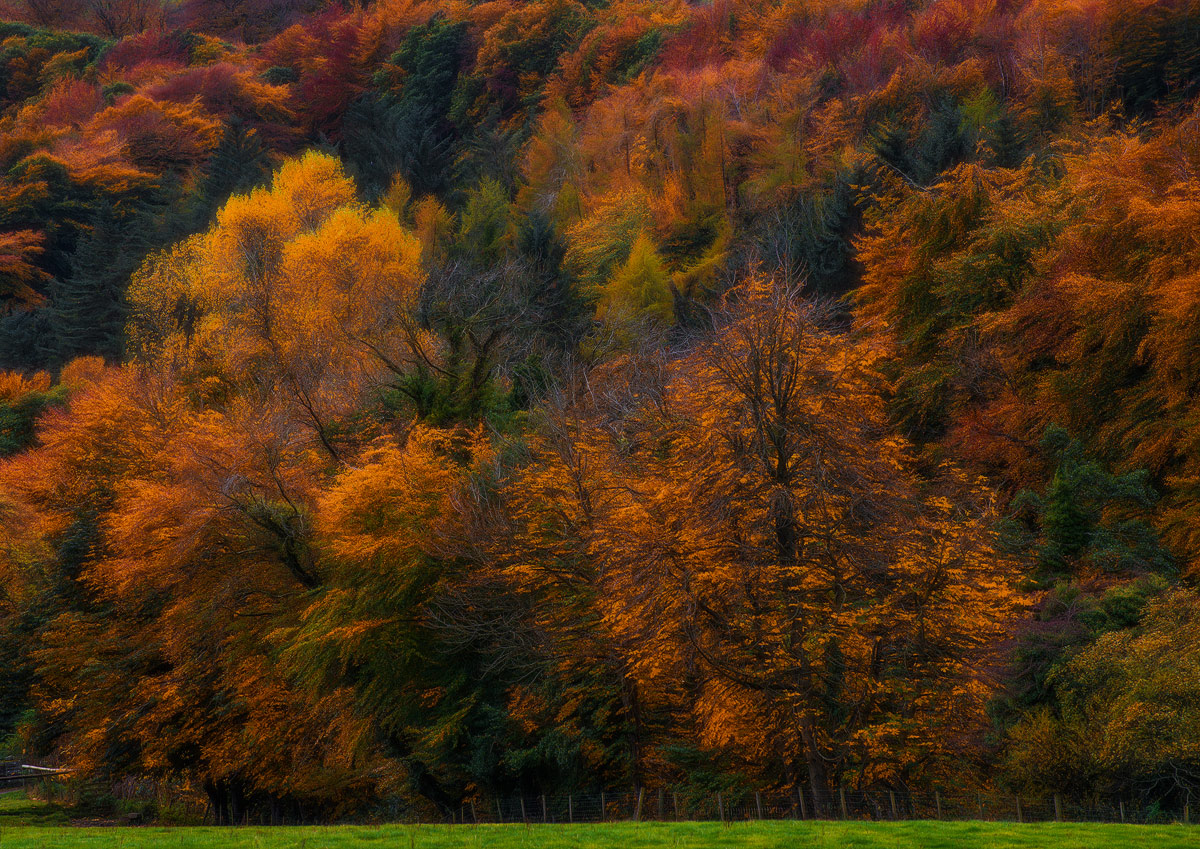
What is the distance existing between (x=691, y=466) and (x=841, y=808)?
276 inches

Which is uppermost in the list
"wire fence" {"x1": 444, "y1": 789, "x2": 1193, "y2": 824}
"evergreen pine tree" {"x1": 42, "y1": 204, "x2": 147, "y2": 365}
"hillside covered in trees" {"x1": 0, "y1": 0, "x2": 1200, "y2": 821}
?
"evergreen pine tree" {"x1": 42, "y1": 204, "x2": 147, "y2": 365}

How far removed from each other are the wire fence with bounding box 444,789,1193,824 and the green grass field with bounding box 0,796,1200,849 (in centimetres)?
222

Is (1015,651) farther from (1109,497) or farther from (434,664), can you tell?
(434,664)

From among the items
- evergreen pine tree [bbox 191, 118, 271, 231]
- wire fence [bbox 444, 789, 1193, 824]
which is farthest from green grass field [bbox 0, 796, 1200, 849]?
evergreen pine tree [bbox 191, 118, 271, 231]

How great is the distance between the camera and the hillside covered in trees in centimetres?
2075

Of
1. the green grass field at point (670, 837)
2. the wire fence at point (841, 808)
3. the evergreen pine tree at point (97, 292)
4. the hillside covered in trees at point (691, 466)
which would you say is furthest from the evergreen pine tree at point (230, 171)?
the green grass field at point (670, 837)

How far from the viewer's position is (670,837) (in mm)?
14945

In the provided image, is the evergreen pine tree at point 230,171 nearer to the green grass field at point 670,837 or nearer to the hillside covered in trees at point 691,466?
the hillside covered in trees at point 691,466

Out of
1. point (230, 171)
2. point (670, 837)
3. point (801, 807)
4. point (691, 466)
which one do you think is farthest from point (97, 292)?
point (670, 837)

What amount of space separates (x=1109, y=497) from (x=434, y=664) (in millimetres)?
17138

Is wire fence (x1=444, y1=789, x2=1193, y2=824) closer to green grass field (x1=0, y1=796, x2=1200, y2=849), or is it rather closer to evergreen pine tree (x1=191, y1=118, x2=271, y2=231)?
green grass field (x1=0, y1=796, x2=1200, y2=849)

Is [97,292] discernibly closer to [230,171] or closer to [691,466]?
[230,171]

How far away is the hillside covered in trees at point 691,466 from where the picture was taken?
817 inches

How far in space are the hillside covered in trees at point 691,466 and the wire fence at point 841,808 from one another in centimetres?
43
